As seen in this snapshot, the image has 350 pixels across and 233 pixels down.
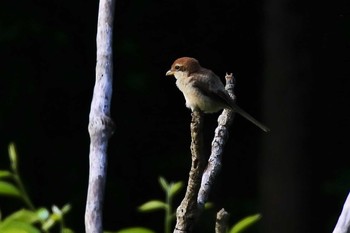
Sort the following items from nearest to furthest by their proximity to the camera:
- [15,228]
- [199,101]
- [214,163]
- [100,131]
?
[100,131]
[15,228]
[214,163]
[199,101]

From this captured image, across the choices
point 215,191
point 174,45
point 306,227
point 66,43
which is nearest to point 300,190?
point 306,227

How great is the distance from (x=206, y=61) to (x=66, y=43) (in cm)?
100

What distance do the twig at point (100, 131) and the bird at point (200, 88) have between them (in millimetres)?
871

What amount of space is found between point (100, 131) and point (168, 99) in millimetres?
5686

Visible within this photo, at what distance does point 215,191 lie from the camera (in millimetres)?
7652

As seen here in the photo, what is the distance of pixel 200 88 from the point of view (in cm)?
296

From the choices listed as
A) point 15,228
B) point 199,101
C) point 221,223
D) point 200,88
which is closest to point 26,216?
point 15,228

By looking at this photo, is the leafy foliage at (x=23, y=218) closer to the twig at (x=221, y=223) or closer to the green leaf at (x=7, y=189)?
the green leaf at (x=7, y=189)

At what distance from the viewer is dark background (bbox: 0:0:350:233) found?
6926mm

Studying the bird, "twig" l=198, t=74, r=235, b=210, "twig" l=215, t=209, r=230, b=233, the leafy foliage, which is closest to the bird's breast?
the bird

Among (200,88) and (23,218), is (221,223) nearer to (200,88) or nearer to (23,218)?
(23,218)

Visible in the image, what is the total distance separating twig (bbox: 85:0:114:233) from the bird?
871 millimetres

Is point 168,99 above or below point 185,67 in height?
below

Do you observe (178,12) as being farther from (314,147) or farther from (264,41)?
(314,147)
